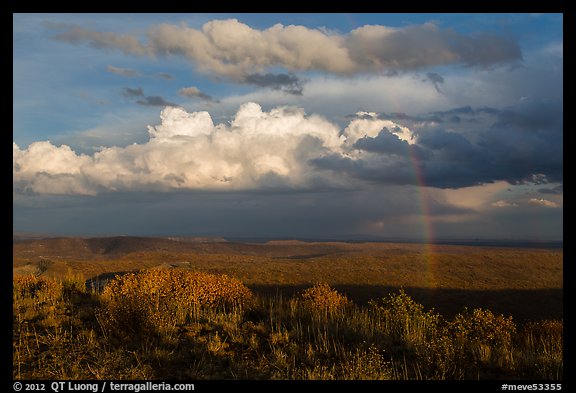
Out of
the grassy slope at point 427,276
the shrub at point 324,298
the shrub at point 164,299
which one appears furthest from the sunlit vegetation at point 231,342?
the grassy slope at point 427,276

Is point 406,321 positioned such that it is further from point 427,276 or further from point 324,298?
point 427,276

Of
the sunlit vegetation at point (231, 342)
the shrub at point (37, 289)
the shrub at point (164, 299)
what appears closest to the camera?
the sunlit vegetation at point (231, 342)

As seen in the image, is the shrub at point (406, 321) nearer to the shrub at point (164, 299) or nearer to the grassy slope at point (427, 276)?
the shrub at point (164, 299)

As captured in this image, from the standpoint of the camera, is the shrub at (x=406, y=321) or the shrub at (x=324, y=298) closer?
the shrub at (x=406, y=321)

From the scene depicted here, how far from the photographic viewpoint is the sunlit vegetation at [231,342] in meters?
8.94

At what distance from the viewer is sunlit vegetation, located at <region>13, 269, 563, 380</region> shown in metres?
8.94

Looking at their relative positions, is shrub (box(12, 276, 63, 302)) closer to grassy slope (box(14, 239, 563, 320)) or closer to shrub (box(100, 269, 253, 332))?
shrub (box(100, 269, 253, 332))

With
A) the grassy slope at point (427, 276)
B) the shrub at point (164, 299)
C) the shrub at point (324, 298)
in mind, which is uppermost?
the shrub at point (164, 299)

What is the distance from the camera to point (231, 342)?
10555 mm

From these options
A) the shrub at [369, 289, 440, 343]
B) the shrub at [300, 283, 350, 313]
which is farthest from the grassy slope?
the shrub at [369, 289, 440, 343]

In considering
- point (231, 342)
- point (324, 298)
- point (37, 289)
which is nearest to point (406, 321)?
point (231, 342)

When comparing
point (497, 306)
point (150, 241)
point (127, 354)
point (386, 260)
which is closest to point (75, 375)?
point (127, 354)

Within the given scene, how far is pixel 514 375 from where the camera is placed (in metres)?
9.27
